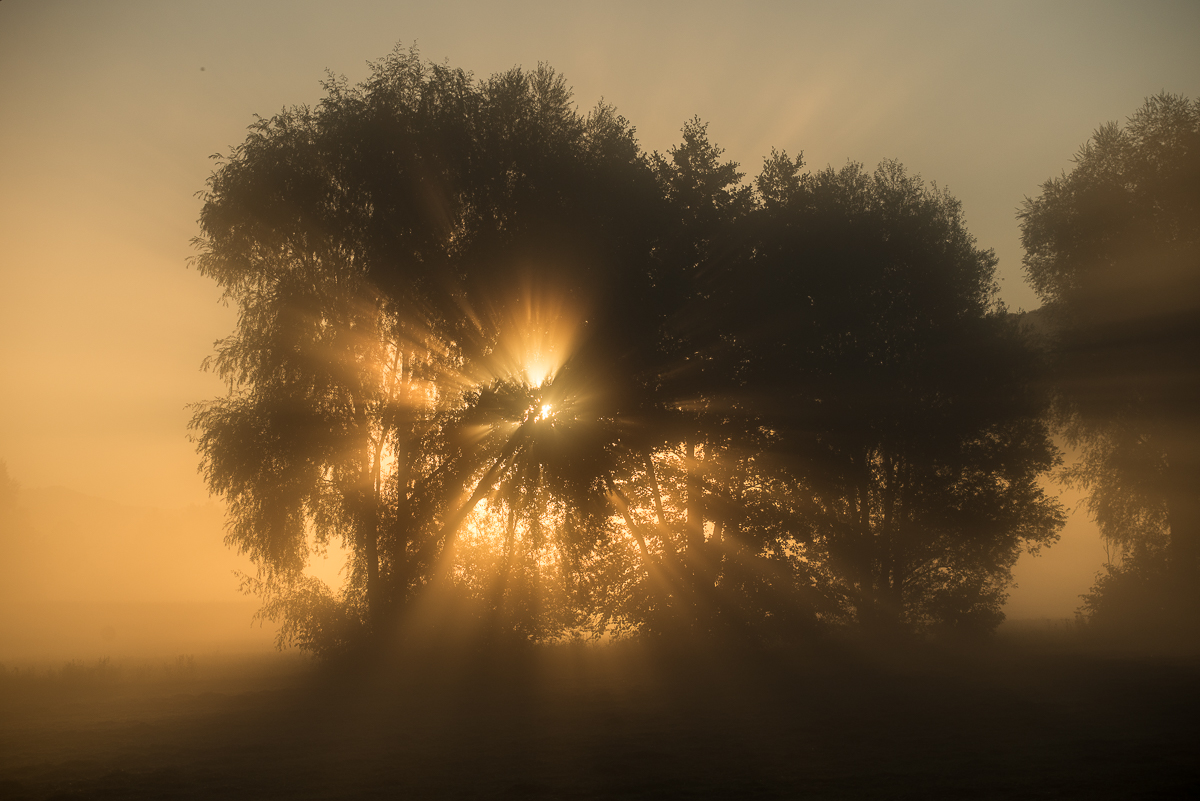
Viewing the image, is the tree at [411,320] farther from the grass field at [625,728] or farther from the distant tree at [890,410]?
the distant tree at [890,410]

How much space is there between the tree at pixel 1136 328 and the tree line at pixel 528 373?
5.48 meters

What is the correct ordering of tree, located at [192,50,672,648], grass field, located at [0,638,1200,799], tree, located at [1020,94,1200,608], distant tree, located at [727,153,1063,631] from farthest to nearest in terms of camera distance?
tree, located at [1020,94,1200,608], distant tree, located at [727,153,1063,631], tree, located at [192,50,672,648], grass field, located at [0,638,1200,799]

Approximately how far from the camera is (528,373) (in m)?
21.0

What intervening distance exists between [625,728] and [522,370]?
398 inches

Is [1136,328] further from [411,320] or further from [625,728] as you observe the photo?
[411,320]

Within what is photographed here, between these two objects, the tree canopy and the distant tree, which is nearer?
the tree canopy

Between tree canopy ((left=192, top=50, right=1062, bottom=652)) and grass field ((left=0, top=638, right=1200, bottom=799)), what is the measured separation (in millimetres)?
2108

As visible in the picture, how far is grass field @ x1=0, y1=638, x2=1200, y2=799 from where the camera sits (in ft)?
35.2

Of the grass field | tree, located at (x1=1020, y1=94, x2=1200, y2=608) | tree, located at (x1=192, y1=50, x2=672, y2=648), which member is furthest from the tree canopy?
tree, located at (x1=1020, y1=94, x2=1200, y2=608)

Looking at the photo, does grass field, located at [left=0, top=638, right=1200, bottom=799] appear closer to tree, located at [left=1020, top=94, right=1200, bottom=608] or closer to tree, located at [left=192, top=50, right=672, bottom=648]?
tree, located at [left=192, top=50, right=672, bottom=648]

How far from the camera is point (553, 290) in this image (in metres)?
21.3

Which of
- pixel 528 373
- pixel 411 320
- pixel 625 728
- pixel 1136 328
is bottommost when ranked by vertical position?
pixel 625 728

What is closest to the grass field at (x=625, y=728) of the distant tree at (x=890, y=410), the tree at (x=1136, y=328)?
the distant tree at (x=890, y=410)

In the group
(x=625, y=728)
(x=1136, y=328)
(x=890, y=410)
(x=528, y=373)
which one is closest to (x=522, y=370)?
(x=528, y=373)
